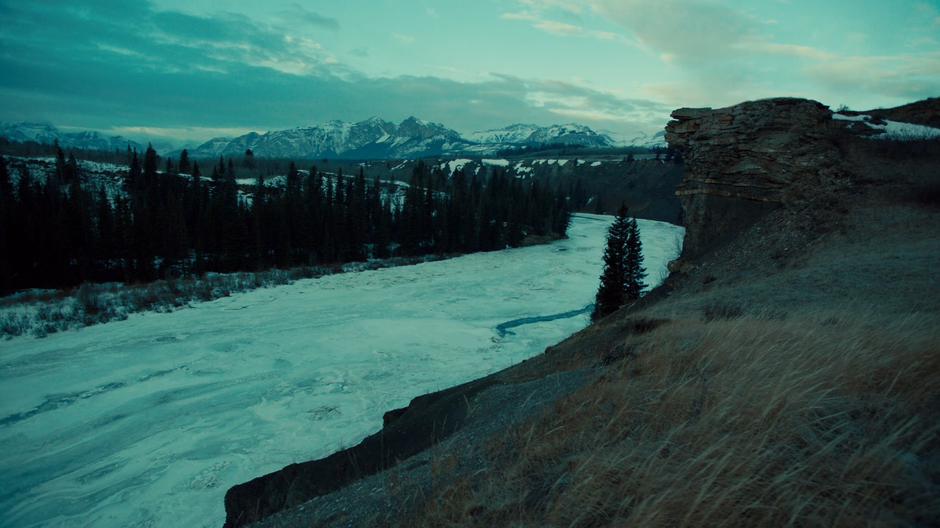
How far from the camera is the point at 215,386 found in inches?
672

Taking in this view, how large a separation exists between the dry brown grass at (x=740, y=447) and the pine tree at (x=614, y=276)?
20464mm

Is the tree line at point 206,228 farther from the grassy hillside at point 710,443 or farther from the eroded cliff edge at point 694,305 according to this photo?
the grassy hillside at point 710,443

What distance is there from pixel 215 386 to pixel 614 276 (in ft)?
71.2

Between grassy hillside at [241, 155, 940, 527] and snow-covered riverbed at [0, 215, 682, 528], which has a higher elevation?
grassy hillside at [241, 155, 940, 527]

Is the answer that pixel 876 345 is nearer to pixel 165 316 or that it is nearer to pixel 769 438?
pixel 769 438

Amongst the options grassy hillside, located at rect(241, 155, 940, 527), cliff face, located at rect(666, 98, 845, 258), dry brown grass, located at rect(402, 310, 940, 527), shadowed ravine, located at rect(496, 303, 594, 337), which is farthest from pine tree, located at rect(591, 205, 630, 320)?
dry brown grass, located at rect(402, 310, 940, 527)

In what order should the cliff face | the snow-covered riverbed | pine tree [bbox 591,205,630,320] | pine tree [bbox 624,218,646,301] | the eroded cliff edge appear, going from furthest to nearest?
pine tree [bbox 624,218,646,301]
pine tree [bbox 591,205,630,320]
the cliff face
the snow-covered riverbed
the eroded cliff edge

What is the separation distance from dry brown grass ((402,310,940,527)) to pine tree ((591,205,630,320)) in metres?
20.5

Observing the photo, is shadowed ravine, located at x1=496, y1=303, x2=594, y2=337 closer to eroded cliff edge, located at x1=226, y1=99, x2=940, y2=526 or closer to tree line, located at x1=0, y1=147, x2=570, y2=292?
eroded cliff edge, located at x1=226, y1=99, x2=940, y2=526

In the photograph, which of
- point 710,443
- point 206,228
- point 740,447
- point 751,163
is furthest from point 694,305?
point 206,228

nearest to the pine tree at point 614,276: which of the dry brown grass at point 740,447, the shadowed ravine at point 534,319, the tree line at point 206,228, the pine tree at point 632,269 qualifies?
the pine tree at point 632,269

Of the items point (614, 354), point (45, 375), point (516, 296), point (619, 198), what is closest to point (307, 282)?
point (516, 296)

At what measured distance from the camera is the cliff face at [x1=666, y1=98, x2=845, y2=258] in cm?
1848

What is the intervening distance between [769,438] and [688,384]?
1.43m
